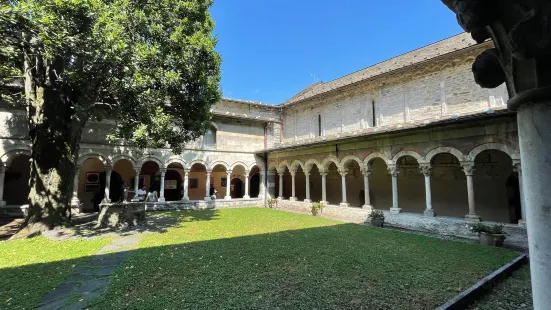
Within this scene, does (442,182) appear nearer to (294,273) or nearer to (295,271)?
(295,271)

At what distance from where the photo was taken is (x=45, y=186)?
8.48 meters

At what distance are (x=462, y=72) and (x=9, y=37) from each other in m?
16.0

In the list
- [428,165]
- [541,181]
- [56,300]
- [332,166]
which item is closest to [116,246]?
[56,300]

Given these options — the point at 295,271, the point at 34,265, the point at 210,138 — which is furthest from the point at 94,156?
the point at 295,271

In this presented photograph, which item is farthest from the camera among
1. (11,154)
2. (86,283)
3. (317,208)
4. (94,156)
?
(317,208)

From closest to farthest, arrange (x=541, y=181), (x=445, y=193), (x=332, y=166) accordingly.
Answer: (x=541, y=181), (x=445, y=193), (x=332, y=166)

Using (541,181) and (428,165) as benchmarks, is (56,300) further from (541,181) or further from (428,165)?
(428,165)

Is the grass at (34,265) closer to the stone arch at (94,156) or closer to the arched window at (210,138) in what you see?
the stone arch at (94,156)

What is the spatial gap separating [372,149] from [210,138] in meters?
10.4

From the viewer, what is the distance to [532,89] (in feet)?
5.89

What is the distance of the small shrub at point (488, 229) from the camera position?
7672mm

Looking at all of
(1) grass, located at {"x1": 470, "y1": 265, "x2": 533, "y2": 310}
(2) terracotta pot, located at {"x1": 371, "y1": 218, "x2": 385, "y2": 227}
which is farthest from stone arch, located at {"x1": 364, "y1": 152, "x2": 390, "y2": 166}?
(1) grass, located at {"x1": 470, "y1": 265, "x2": 533, "y2": 310}

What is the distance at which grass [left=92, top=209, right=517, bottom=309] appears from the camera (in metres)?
4.01

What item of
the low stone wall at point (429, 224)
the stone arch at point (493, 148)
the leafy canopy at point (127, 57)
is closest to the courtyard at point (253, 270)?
the low stone wall at point (429, 224)
